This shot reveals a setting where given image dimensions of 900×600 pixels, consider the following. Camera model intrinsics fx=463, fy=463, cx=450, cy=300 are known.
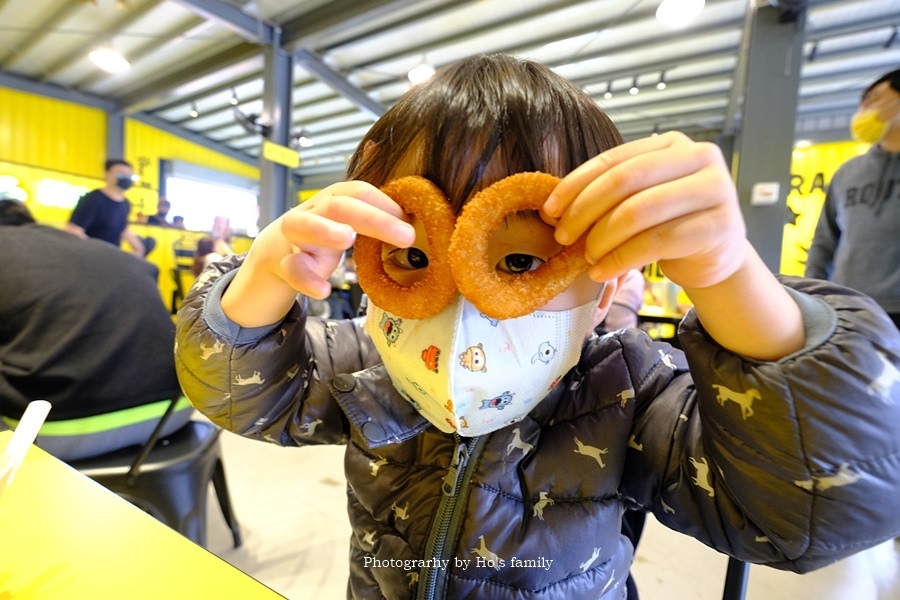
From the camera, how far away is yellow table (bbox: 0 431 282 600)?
394 mm

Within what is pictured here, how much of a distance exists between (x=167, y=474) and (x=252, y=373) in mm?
613

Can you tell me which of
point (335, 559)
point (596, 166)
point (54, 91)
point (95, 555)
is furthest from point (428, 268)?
point (54, 91)

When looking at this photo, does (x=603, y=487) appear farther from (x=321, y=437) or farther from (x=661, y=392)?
(x=321, y=437)

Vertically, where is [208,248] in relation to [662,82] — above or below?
below

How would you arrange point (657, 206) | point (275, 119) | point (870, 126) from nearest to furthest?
point (657, 206) → point (870, 126) → point (275, 119)

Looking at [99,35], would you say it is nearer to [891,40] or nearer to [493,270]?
[493,270]

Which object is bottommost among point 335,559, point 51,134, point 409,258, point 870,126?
point 335,559

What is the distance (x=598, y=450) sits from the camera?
21.8 inches

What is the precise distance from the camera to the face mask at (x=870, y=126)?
144cm

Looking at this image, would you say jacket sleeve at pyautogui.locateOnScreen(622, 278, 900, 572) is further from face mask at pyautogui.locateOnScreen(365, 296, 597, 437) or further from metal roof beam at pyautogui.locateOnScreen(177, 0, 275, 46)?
metal roof beam at pyautogui.locateOnScreen(177, 0, 275, 46)

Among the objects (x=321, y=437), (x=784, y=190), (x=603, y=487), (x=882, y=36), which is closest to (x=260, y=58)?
(x=784, y=190)

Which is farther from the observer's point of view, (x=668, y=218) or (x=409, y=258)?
(x=409, y=258)

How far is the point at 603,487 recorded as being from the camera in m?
0.55

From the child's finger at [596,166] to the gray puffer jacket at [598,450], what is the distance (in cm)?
→ 19
